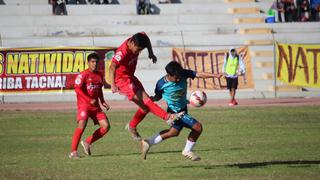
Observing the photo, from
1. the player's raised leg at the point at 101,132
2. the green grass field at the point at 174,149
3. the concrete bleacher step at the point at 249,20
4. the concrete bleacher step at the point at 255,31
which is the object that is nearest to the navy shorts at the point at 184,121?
the green grass field at the point at 174,149

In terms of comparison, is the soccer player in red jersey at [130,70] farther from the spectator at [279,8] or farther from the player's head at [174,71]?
the spectator at [279,8]

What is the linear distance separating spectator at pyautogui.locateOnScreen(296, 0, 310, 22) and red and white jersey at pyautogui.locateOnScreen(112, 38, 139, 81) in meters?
24.9

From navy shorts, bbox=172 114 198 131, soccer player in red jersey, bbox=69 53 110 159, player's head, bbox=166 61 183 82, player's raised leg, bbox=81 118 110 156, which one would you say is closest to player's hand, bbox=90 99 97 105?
soccer player in red jersey, bbox=69 53 110 159

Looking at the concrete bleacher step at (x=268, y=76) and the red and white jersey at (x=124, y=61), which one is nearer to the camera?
the red and white jersey at (x=124, y=61)

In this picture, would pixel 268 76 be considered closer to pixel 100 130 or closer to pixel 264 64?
pixel 264 64

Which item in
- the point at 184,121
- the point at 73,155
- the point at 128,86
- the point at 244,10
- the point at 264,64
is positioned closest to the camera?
the point at 184,121

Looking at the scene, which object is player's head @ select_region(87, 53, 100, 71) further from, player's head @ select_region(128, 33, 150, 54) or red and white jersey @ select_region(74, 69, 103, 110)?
player's head @ select_region(128, 33, 150, 54)

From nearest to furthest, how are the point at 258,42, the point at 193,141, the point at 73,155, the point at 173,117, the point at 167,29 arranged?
the point at 173,117, the point at 193,141, the point at 73,155, the point at 258,42, the point at 167,29

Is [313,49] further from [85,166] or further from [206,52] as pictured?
[85,166]

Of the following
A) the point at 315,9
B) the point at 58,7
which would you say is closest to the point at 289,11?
the point at 315,9

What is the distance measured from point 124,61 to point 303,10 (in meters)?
25.3

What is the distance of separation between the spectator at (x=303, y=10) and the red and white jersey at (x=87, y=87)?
24.5 m

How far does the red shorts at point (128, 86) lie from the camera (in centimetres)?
1297

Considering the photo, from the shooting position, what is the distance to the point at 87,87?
1392cm
